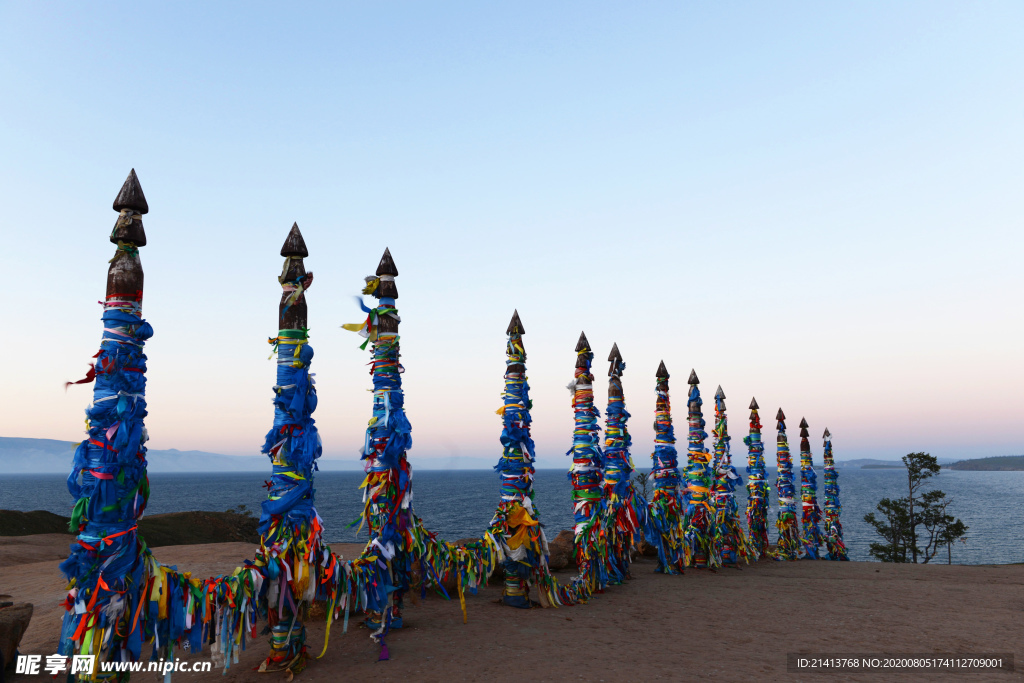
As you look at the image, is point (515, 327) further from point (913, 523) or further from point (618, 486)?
point (913, 523)

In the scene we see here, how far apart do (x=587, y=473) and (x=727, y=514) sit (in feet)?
26.2

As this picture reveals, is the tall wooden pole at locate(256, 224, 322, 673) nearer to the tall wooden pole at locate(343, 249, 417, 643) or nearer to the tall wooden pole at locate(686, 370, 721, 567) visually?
the tall wooden pole at locate(343, 249, 417, 643)

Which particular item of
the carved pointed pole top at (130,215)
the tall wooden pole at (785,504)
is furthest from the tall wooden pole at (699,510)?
the carved pointed pole top at (130,215)

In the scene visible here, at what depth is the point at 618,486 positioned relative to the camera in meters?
16.3

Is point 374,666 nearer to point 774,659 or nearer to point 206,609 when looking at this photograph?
point 206,609

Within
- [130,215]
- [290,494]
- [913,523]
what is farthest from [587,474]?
[913,523]

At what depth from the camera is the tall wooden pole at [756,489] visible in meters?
22.6

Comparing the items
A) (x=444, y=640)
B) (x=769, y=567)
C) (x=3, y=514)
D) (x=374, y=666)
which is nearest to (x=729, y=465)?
(x=769, y=567)

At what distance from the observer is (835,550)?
25.9 metres

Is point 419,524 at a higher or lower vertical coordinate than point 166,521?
higher

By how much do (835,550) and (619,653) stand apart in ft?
71.9

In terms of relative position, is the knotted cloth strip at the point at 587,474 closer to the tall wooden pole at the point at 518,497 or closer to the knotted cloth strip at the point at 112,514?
the tall wooden pole at the point at 518,497

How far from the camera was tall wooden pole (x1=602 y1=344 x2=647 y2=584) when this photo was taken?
15.3m

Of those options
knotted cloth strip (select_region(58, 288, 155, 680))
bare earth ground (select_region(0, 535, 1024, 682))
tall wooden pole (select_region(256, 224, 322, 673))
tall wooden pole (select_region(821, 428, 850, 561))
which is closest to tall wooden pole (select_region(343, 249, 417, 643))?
bare earth ground (select_region(0, 535, 1024, 682))
